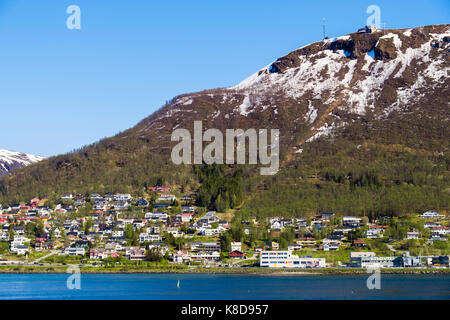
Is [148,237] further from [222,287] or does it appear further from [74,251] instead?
[222,287]

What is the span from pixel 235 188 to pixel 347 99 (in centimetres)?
6058

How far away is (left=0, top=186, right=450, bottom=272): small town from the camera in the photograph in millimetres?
108438

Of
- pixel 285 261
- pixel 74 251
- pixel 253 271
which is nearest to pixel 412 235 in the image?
pixel 285 261

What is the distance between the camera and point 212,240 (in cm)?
12069

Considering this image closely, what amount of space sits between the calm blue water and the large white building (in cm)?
919

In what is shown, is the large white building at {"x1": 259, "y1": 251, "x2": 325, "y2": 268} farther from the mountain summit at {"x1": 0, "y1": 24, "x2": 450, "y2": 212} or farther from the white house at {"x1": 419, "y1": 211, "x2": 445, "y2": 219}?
the mountain summit at {"x1": 0, "y1": 24, "x2": 450, "y2": 212}

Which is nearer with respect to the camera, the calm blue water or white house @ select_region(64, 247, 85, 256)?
the calm blue water

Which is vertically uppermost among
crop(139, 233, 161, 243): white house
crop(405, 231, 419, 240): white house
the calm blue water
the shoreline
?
Result: crop(405, 231, 419, 240): white house

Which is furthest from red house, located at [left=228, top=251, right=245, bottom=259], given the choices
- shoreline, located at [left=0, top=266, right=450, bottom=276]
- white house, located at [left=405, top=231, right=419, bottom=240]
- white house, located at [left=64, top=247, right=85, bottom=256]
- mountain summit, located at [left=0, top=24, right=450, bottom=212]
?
mountain summit, located at [left=0, top=24, right=450, bottom=212]

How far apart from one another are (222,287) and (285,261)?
2934cm

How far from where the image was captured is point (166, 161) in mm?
174750

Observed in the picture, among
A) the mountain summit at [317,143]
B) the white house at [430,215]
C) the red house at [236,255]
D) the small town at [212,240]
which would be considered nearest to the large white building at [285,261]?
the small town at [212,240]
